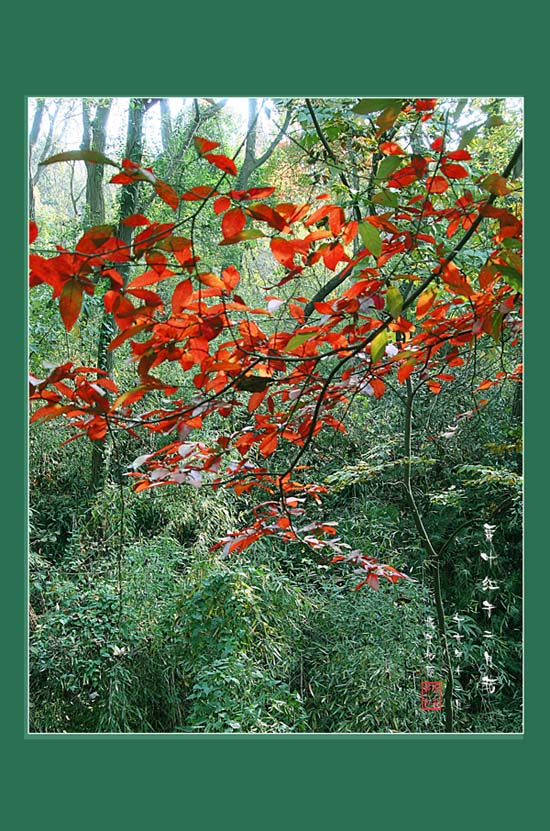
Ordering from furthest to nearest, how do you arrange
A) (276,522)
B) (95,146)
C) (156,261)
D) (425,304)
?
(95,146) < (276,522) < (425,304) < (156,261)

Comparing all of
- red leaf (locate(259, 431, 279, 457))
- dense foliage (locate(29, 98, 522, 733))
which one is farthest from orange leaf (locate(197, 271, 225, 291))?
dense foliage (locate(29, 98, 522, 733))

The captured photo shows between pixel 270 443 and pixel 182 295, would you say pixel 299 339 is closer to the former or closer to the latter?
pixel 182 295

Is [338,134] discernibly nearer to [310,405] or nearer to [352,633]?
[310,405]

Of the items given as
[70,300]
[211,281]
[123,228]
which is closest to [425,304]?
[211,281]

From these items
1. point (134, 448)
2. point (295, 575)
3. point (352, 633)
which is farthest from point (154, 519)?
point (352, 633)

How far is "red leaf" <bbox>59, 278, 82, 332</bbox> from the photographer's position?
115 centimetres

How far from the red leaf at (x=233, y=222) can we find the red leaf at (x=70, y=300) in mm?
246

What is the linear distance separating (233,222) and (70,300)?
28cm

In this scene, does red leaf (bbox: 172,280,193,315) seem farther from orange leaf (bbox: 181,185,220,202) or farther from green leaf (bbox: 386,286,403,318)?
green leaf (bbox: 386,286,403,318)

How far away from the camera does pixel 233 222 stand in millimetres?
1216

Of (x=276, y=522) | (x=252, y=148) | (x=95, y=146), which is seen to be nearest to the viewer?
(x=276, y=522)

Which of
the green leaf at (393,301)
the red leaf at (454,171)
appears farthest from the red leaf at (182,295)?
the red leaf at (454,171)

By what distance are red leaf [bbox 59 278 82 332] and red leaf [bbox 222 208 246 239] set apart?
25 cm

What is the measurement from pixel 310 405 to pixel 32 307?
143 cm
